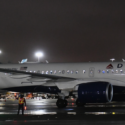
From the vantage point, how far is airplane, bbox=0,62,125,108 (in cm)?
2472

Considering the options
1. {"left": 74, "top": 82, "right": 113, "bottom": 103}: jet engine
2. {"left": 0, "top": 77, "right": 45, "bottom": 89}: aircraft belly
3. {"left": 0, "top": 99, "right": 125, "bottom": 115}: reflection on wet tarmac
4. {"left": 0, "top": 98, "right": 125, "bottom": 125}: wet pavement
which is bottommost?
{"left": 0, "top": 98, "right": 125, "bottom": 125}: wet pavement

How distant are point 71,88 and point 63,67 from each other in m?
3.09

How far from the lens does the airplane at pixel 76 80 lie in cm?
2472

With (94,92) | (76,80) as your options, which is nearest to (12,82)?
(76,80)

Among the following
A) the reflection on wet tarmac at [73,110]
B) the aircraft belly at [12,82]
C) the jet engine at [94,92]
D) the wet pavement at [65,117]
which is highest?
the aircraft belly at [12,82]

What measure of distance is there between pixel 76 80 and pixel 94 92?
11.4 ft

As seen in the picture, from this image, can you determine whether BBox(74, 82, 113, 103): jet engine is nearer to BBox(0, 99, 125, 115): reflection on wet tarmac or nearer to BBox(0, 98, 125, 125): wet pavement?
BBox(0, 99, 125, 115): reflection on wet tarmac

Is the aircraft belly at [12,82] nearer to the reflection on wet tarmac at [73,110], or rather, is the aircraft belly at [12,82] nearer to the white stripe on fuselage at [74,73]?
the white stripe on fuselage at [74,73]

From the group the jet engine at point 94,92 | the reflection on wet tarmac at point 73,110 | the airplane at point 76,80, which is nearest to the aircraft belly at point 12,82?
the airplane at point 76,80

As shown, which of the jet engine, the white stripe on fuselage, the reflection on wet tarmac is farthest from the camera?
the white stripe on fuselage

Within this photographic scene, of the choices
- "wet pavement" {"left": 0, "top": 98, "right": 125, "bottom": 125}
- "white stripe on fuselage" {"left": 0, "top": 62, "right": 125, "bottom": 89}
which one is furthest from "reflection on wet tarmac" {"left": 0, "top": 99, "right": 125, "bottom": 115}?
"white stripe on fuselage" {"left": 0, "top": 62, "right": 125, "bottom": 89}

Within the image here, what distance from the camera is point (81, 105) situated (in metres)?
29.8

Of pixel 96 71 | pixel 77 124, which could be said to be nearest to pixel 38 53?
pixel 96 71

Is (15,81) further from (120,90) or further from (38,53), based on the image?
(38,53)
